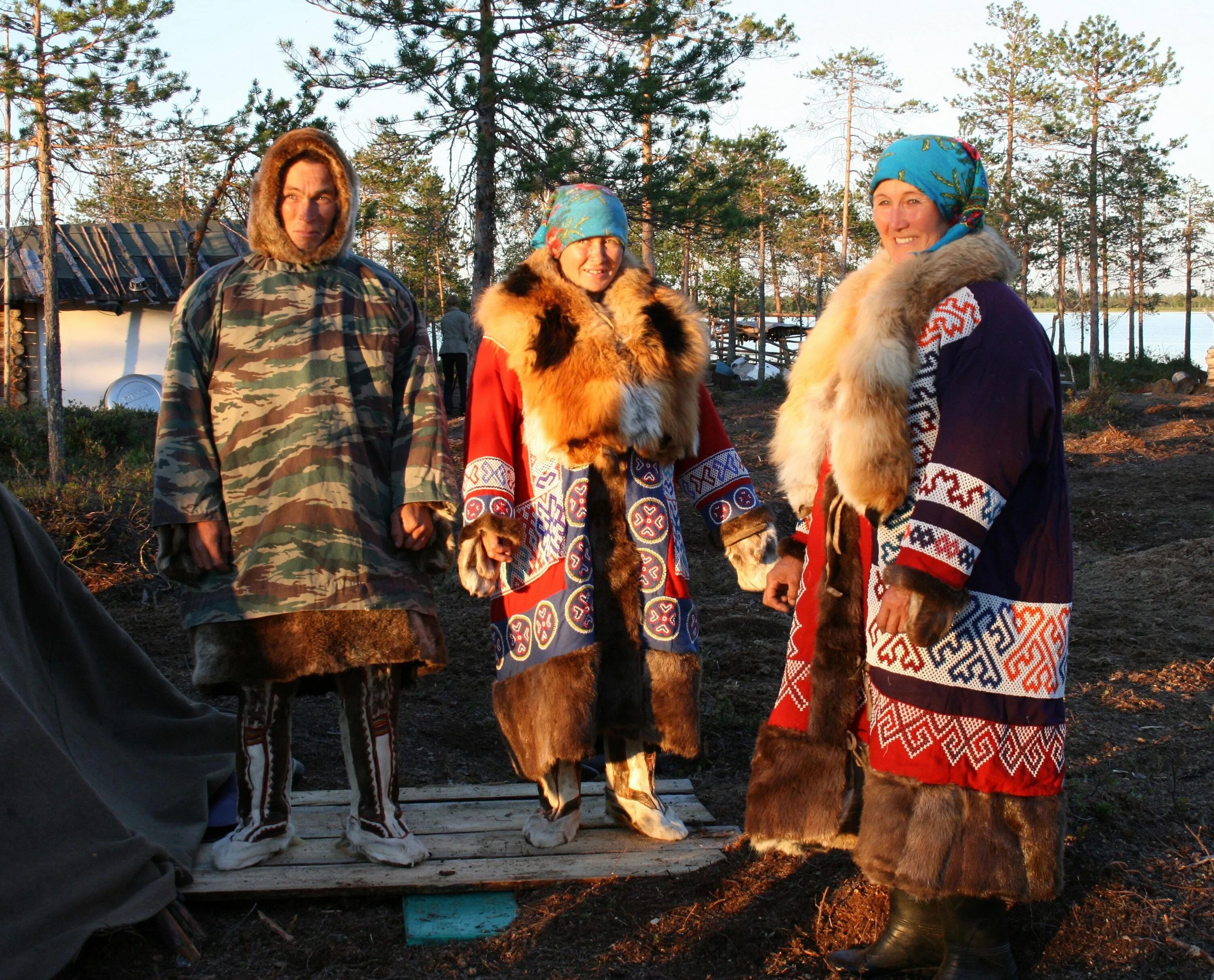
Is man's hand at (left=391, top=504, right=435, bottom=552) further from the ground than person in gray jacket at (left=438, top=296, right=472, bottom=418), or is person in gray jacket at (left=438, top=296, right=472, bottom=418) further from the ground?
person in gray jacket at (left=438, top=296, right=472, bottom=418)

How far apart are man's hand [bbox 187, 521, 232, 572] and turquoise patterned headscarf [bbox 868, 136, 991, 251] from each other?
1.94m

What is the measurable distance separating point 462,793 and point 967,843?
6.31 feet

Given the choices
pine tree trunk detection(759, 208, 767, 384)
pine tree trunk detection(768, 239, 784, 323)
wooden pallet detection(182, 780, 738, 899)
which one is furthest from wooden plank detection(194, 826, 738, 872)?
pine tree trunk detection(768, 239, 784, 323)

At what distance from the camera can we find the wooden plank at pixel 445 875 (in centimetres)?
287

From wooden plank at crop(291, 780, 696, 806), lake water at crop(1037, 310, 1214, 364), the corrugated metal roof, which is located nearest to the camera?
wooden plank at crop(291, 780, 696, 806)

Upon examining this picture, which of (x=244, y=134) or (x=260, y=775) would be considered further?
(x=244, y=134)

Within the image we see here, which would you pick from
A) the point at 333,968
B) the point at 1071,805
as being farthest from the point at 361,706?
the point at 1071,805

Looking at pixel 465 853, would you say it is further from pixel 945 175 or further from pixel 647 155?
pixel 647 155

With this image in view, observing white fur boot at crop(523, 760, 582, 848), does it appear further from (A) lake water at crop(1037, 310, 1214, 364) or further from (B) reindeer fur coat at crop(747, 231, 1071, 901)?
(A) lake water at crop(1037, 310, 1214, 364)

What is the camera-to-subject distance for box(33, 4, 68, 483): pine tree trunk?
31.2 ft

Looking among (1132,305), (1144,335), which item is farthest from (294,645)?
(1144,335)

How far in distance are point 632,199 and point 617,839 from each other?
763 cm

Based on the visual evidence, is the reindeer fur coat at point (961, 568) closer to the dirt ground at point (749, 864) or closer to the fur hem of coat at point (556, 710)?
the dirt ground at point (749, 864)

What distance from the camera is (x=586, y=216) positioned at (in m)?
3.05
